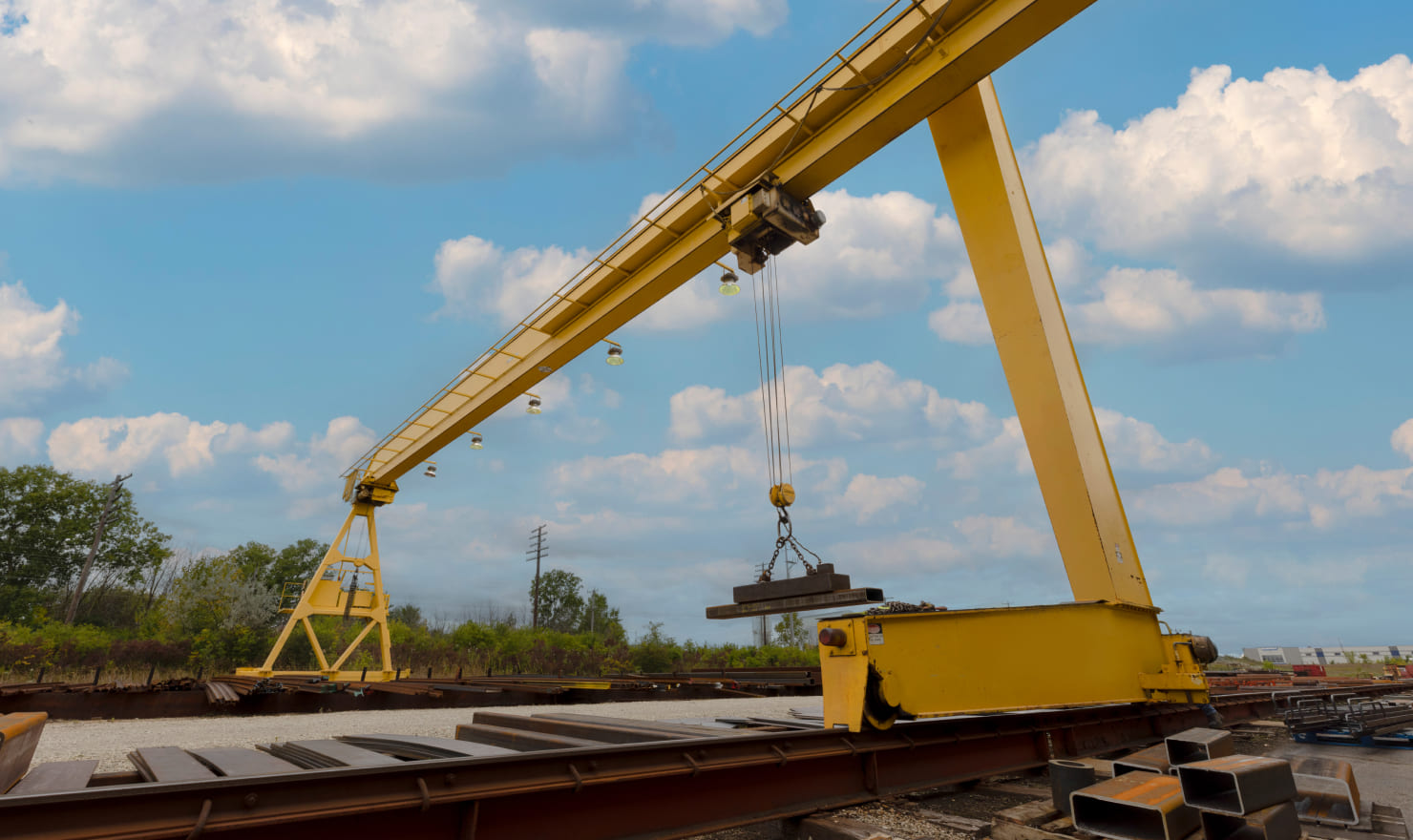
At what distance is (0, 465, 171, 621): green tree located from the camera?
90.3 ft

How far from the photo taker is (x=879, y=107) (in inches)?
243

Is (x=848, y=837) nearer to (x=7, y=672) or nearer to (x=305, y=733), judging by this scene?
(x=305, y=733)

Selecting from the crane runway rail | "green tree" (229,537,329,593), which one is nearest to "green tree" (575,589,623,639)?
"green tree" (229,537,329,593)

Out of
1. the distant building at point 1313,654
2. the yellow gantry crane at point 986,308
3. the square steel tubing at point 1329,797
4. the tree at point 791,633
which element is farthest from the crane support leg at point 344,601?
the distant building at point 1313,654

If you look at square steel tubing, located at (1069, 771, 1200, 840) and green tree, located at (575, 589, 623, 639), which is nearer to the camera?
square steel tubing, located at (1069, 771, 1200, 840)

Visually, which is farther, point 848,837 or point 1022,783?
point 1022,783

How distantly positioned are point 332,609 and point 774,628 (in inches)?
999

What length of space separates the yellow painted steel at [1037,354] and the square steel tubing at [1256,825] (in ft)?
10.6

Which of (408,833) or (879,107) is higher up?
(879,107)

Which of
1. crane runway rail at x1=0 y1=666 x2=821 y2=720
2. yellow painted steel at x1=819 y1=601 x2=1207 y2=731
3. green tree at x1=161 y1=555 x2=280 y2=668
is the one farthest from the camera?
green tree at x1=161 y1=555 x2=280 y2=668

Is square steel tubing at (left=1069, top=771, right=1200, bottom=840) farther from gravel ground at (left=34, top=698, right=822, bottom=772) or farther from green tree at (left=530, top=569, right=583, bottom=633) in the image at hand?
green tree at (left=530, top=569, right=583, bottom=633)

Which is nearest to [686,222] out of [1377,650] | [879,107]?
[879,107]

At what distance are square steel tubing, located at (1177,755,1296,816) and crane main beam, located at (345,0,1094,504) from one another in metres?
5.47

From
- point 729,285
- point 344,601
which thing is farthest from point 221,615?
point 729,285
